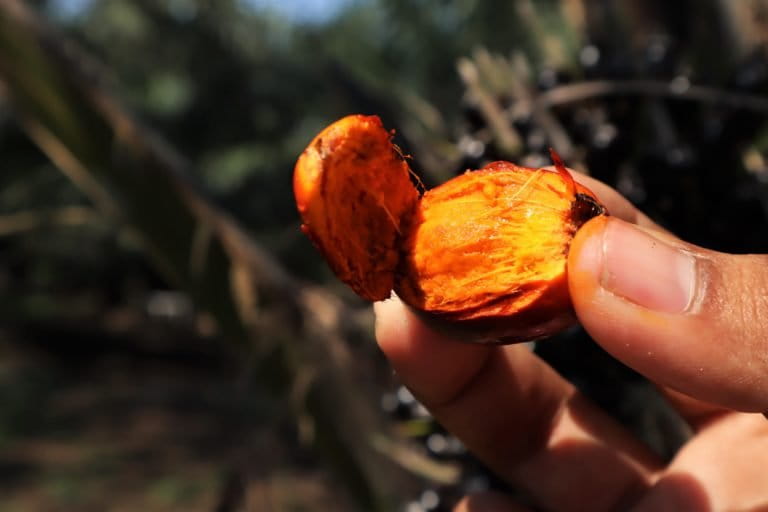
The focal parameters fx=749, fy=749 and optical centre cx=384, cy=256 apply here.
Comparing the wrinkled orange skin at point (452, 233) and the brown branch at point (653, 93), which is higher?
the wrinkled orange skin at point (452, 233)

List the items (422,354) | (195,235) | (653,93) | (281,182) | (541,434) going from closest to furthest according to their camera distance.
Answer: (422,354)
(541,434)
(653,93)
(195,235)
(281,182)

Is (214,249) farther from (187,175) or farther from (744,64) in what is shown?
(744,64)

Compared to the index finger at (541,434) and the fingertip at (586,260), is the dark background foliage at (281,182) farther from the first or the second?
the fingertip at (586,260)

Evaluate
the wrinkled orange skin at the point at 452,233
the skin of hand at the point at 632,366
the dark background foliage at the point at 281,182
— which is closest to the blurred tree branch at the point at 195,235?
the dark background foliage at the point at 281,182

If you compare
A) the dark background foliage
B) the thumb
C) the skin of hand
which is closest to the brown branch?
the dark background foliage

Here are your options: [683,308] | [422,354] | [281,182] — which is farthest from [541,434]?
[281,182]

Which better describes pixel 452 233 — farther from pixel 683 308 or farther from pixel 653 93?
pixel 653 93

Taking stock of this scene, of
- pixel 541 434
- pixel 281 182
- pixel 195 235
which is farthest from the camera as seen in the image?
pixel 281 182
